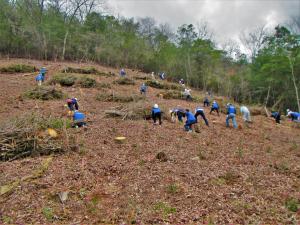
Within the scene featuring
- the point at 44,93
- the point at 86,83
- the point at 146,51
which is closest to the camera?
the point at 44,93

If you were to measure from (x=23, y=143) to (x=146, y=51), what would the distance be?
38.2 m

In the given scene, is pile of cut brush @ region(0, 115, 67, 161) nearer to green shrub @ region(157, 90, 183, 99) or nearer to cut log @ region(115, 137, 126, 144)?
cut log @ region(115, 137, 126, 144)

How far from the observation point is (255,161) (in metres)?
8.89

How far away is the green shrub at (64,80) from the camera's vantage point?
917 inches

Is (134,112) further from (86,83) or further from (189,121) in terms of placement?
(86,83)

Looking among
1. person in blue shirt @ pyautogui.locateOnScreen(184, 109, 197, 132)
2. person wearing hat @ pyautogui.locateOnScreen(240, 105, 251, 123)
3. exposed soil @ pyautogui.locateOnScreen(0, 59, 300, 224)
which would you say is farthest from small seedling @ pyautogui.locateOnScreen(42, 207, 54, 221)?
person wearing hat @ pyautogui.locateOnScreen(240, 105, 251, 123)

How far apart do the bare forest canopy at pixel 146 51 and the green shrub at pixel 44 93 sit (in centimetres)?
2229

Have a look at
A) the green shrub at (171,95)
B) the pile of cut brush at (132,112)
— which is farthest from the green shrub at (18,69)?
the pile of cut brush at (132,112)

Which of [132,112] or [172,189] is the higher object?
[132,112]

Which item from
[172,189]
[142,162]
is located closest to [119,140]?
[142,162]

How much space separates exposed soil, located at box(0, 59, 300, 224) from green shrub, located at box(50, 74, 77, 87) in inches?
528

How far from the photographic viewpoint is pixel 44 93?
719 inches

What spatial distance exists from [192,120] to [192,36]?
3549cm

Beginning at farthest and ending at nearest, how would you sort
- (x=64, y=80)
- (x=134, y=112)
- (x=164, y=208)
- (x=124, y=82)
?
1. (x=124, y=82)
2. (x=64, y=80)
3. (x=134, y=112)
4. (x=164, y=208)
